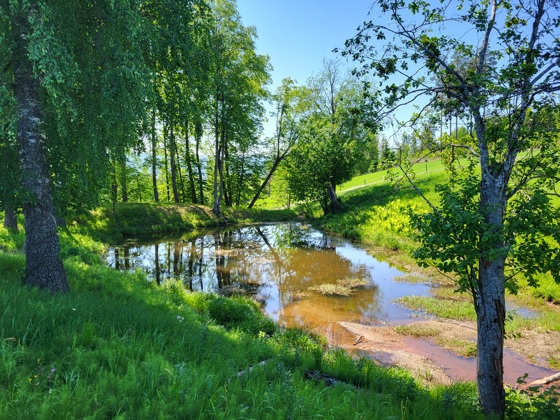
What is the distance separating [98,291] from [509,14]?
10.2m

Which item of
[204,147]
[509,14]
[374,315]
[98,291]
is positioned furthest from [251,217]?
[509,14]

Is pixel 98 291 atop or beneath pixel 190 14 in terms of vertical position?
beneath

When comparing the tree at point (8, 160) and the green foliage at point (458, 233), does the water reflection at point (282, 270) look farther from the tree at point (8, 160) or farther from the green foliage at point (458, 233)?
the tree at point (8, 160)

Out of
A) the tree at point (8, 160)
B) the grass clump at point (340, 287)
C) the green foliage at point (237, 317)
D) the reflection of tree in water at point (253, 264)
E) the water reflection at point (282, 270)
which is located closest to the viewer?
the tree at point (8, 160)

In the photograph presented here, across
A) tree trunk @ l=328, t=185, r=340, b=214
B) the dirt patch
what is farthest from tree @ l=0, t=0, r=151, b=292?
tree trunk @ l=328, t=185, r=340, b=214

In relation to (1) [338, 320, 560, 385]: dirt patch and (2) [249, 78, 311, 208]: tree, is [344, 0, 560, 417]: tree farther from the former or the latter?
(2) [249, 78, 311, 208]: tree

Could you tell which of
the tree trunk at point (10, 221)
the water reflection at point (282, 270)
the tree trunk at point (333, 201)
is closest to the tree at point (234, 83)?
the tree trunk at point (333, 201)

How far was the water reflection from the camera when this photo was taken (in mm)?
11766

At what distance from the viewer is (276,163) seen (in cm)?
3938

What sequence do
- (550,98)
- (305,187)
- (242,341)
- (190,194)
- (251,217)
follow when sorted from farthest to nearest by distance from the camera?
(190,194)
(251,217)
(305,187)
(242,341)
(550,98)

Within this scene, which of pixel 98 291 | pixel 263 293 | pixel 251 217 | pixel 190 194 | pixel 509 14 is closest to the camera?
pixel 509 14

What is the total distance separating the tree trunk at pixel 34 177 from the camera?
19.7ft

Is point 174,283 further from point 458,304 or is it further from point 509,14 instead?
point 509,14

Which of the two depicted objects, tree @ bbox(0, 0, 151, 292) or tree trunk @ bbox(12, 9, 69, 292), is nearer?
tree @ bbox(0, 0, 151, 292)
